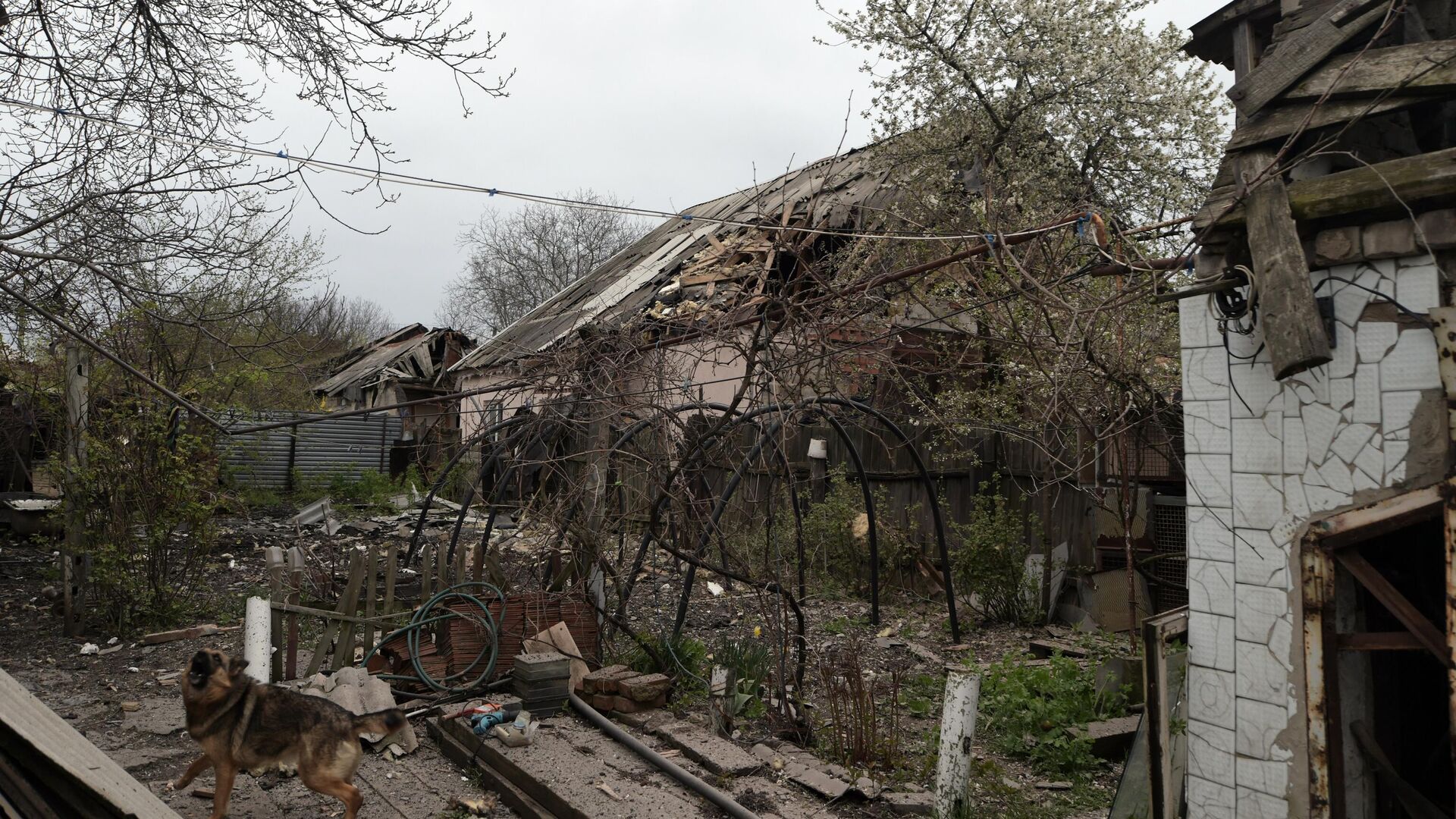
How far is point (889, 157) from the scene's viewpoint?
1605cm

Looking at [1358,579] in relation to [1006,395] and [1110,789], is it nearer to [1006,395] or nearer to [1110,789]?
[1110,789]

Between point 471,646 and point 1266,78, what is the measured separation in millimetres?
6460

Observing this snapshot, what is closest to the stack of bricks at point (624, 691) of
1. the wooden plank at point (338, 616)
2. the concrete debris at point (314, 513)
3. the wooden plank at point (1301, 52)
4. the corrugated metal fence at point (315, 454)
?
the wooden plank at point (338, 616)

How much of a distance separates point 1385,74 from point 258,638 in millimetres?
7446

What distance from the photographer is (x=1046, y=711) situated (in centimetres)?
691

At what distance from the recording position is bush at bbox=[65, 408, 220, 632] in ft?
29.5

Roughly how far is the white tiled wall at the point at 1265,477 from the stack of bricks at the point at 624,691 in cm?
396

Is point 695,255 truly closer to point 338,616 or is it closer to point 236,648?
point 236,648

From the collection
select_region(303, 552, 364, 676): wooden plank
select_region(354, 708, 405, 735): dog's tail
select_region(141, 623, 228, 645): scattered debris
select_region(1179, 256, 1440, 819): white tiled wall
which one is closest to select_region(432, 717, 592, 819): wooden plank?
select_region(354, 708, 405, 735): dog's tail

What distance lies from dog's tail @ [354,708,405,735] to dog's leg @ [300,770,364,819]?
26 centimetres

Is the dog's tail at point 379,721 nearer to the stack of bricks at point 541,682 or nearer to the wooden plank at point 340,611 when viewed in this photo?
the stack of bricks at point 541,682

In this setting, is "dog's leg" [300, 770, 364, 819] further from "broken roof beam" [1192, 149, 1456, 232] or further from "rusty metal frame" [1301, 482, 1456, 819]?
"broken roof beam" [1192, 149, 1456, 232]

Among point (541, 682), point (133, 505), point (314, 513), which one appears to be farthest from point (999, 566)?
point (314, 513)

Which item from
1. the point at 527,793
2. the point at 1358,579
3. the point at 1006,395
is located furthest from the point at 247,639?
the point at 1006,395
